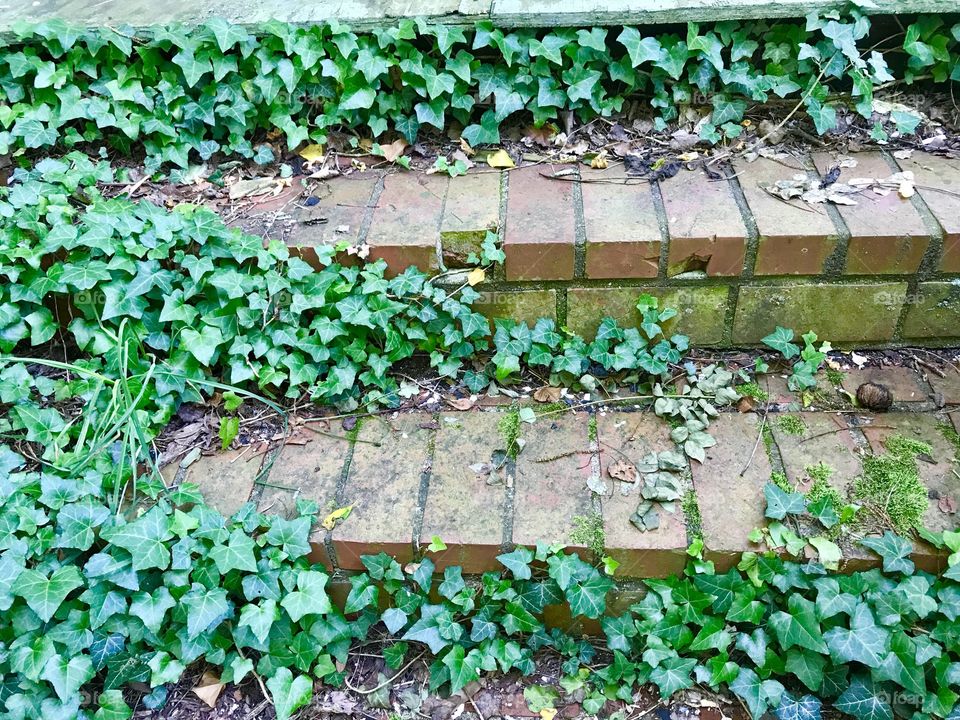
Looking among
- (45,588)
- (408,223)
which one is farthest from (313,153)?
(45,588)

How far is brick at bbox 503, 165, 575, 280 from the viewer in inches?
71.6

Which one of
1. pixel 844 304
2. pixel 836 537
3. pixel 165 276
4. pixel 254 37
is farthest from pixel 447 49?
pixel 836 537

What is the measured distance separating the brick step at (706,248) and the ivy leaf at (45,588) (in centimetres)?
96

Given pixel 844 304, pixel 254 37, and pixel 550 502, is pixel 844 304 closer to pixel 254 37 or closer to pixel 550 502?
pixel 550 502

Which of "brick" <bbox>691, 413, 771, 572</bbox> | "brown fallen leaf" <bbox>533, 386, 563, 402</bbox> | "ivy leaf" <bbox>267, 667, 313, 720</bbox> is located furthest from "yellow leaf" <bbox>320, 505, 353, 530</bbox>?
"brick" <bbox>691, 413, 771, 572</bbox>

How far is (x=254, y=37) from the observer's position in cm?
209

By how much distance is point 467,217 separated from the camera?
1912mm

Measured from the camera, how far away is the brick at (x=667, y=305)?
188 cm

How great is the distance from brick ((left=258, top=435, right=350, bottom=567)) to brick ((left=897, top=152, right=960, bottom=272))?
161cm

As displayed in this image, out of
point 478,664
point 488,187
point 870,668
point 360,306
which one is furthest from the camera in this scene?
point 488,187

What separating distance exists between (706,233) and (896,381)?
0.66 m

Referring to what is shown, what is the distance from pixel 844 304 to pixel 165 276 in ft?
5.92

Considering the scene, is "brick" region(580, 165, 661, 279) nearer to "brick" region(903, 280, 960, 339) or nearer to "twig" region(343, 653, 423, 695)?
"brick" region(903, 280, 960, 339)

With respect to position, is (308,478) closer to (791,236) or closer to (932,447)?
(791,236)
